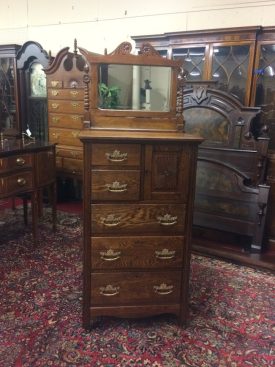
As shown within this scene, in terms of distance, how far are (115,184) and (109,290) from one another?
2.03ft

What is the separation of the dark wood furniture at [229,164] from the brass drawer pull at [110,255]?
5.05 feet

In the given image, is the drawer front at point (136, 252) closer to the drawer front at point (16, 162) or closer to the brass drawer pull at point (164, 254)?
the brass drawer pull at point (164, 254)

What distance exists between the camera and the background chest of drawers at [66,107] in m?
3.60

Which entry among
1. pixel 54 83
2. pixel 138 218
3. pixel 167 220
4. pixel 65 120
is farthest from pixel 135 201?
pixel 54 83

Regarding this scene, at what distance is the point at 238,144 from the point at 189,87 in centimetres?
73

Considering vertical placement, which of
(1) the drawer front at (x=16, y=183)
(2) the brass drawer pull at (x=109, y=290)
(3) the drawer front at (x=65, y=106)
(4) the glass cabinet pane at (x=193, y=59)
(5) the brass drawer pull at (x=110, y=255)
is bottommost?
(2) the brass drawer pull at (x=109, y=290)

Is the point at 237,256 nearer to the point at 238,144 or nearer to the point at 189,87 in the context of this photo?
the point at 238,144

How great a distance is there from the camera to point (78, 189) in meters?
4.22

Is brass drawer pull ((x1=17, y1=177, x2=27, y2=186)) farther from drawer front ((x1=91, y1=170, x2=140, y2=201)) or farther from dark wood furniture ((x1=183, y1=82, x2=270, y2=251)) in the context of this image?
dark wood furniture ((x1=183, y1=82, x2=270, y2=251))

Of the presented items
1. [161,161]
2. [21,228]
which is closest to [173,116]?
[161,161]

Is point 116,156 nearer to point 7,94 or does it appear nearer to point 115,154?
point 115,154

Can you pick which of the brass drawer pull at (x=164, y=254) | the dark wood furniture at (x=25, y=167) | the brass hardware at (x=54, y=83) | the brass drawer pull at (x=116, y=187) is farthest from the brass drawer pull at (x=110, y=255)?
the brass hardware at (x=54, y=83)

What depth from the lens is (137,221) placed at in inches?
67.7

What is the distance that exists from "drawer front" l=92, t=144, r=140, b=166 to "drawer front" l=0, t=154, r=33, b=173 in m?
1.21
